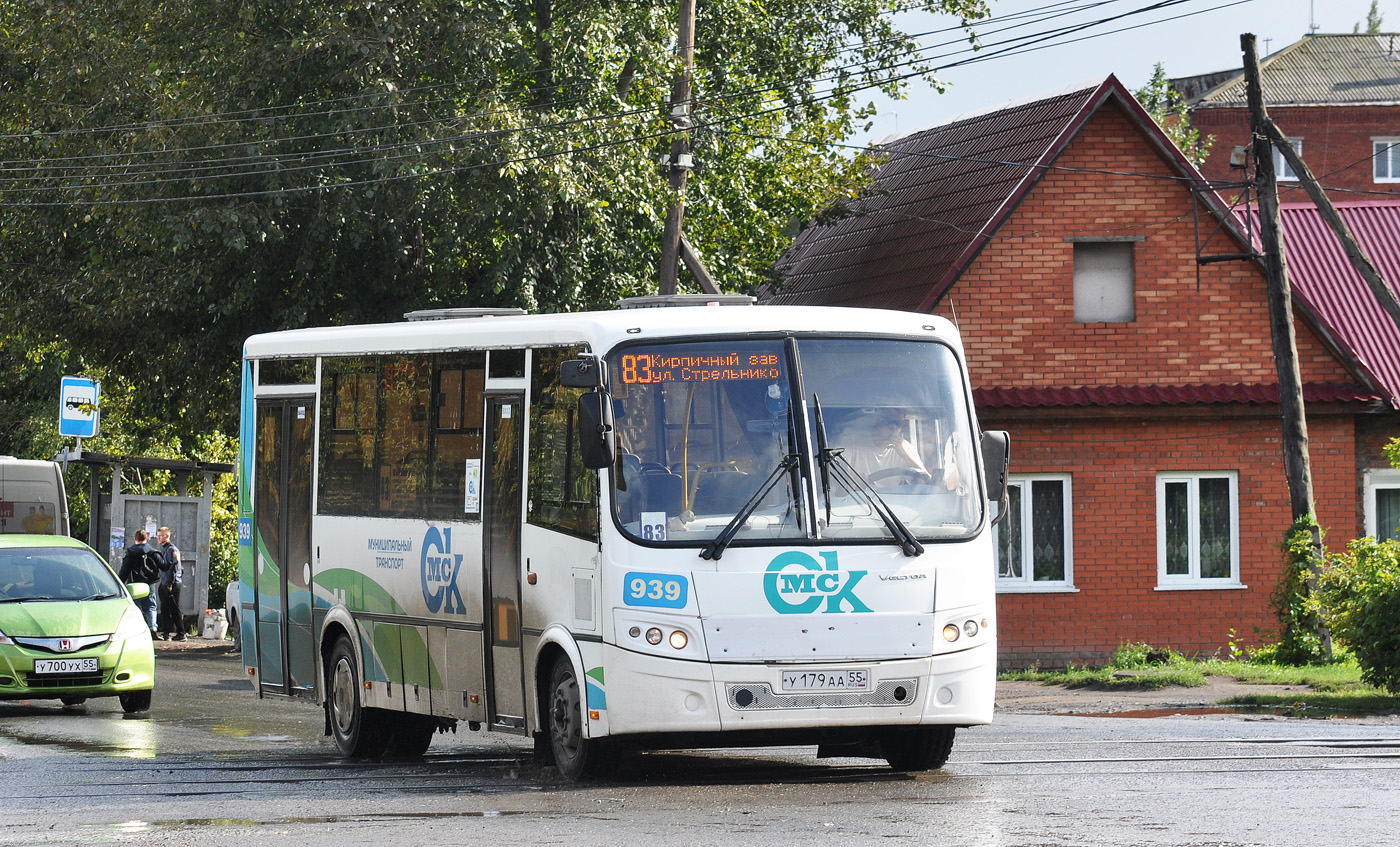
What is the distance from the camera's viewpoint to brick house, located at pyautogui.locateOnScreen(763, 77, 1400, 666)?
25.1m

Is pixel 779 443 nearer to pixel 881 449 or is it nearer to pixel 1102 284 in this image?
pixel 881 449

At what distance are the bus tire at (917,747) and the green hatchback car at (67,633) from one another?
8550 mm

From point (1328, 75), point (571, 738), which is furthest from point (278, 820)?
point (1328, 75)

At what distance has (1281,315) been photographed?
74.4 feet

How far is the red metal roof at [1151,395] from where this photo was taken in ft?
81.1

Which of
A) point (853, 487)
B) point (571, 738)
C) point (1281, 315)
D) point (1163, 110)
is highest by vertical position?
point (1163, 110)

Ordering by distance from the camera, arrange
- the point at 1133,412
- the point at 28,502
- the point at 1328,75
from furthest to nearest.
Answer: the point at 1328,75, the point at 28,502, the point at 1133,412

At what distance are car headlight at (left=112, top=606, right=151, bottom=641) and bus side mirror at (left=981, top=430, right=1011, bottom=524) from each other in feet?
29.9

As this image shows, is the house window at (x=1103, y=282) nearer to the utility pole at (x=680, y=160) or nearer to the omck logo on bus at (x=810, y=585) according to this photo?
the utility pole at (x=680, y=160)

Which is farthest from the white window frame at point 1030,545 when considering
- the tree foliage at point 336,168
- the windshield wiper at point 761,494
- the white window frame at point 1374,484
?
the windshield wiper at point 761,494

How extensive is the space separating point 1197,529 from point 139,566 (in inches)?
579

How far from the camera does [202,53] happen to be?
25828 millimetres

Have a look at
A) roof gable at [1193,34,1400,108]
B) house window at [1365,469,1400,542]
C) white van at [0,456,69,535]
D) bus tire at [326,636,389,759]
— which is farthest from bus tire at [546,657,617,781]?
roof gable at [1193,34,1400,108]

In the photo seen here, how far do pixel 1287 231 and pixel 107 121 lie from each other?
17.1 m
